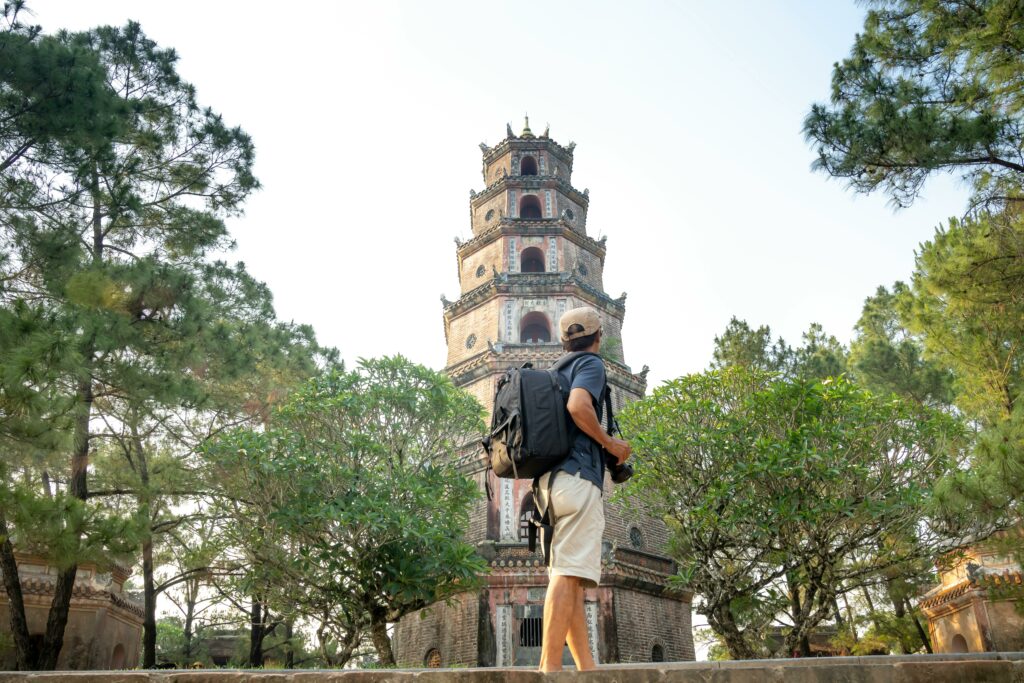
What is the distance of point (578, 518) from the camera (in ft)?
12.1

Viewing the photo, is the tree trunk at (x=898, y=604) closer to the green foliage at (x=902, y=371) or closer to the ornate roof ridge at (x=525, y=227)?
the green foliage at (x=902, y=371)

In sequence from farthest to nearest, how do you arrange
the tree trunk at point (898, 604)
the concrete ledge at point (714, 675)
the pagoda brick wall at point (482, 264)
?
the pagoda brick wall at point (482, 264)
the tree trunk at point (898, 604)
the concrete ledge at point (714, 675)

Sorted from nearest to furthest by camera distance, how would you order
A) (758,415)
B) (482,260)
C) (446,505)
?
(758,415)
(446,505)
(482,260)

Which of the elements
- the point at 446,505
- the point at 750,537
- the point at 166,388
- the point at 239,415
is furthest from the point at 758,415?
the point at 239,415

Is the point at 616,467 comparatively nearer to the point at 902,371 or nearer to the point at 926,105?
the point at 926,105

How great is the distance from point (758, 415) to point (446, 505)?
6548mm

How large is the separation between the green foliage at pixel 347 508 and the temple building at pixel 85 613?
3.27 meters

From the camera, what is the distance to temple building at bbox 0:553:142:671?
14664 millimetres

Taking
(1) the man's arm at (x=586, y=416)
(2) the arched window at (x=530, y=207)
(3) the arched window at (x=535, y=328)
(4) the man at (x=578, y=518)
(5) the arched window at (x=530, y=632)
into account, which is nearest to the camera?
(4) the man at (x=578, y=518)

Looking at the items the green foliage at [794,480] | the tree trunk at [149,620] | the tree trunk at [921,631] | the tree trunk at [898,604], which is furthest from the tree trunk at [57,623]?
the tree trunk at [921,631]

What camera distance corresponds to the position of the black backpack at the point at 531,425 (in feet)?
12.3

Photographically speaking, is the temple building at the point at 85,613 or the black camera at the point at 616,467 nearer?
the black camera at the point at 616,467

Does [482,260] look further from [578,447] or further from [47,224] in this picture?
[578,447]

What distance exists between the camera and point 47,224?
9938 mm
